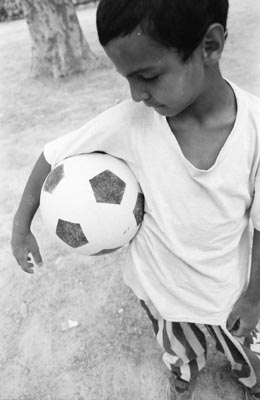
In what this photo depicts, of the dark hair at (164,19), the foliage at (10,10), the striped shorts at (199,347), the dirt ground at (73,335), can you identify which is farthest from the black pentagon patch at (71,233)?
the foliage at (10,10)

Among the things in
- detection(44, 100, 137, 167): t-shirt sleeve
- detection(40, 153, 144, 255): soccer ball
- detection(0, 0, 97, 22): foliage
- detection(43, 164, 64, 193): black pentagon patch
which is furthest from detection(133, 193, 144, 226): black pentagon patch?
detection(0, 0, 97, 22): foliage

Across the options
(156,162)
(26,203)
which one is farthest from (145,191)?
(26,203)

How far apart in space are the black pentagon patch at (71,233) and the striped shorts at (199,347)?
0.34 meters

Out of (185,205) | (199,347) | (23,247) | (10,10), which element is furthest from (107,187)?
(10,10)

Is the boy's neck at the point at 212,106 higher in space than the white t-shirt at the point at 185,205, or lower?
higher

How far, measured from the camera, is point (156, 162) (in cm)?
119

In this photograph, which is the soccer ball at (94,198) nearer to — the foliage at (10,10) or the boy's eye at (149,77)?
the boy's eye at (149,77)

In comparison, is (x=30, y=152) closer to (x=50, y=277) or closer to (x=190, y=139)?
(x=50, y=277)

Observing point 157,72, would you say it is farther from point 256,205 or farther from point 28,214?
point 28,214

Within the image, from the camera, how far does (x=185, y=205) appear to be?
1.19 metres

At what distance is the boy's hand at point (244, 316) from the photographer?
1.30 metres

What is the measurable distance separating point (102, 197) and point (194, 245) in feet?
1.06

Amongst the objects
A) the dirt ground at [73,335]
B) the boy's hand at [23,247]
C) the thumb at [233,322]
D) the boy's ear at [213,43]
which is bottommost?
the dirt ground at [73,335]

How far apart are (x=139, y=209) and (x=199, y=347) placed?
597mm
